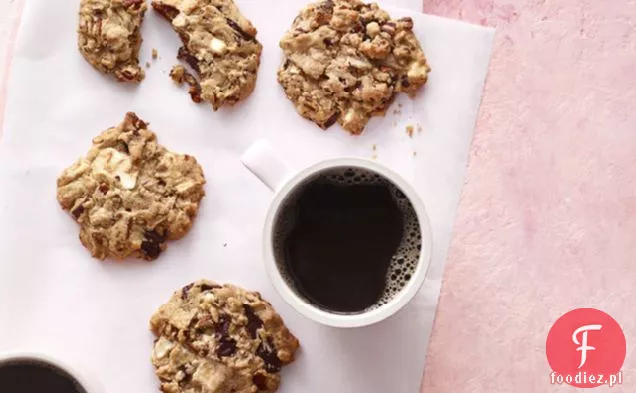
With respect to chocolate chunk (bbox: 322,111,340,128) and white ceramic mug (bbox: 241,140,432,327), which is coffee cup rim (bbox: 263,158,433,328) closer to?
white ceramic mug (bbox: 241,140,432,327)

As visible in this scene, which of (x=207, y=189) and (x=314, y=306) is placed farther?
(x=207, y=189)

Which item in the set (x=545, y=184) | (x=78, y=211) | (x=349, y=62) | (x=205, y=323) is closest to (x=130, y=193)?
(x=78, y=211)

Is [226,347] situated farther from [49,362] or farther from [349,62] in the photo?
[349,62]

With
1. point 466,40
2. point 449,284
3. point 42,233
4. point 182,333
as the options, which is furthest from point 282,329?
point 466,40

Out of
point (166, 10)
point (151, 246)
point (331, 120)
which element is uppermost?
point (166, 10)

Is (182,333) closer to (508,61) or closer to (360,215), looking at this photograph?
(360,215)

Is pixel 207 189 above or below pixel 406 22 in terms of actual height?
below

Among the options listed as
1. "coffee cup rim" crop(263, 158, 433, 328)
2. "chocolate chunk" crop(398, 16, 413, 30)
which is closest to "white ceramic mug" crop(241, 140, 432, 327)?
"coffee cup rim" crop(263, 158, 433, 328)
